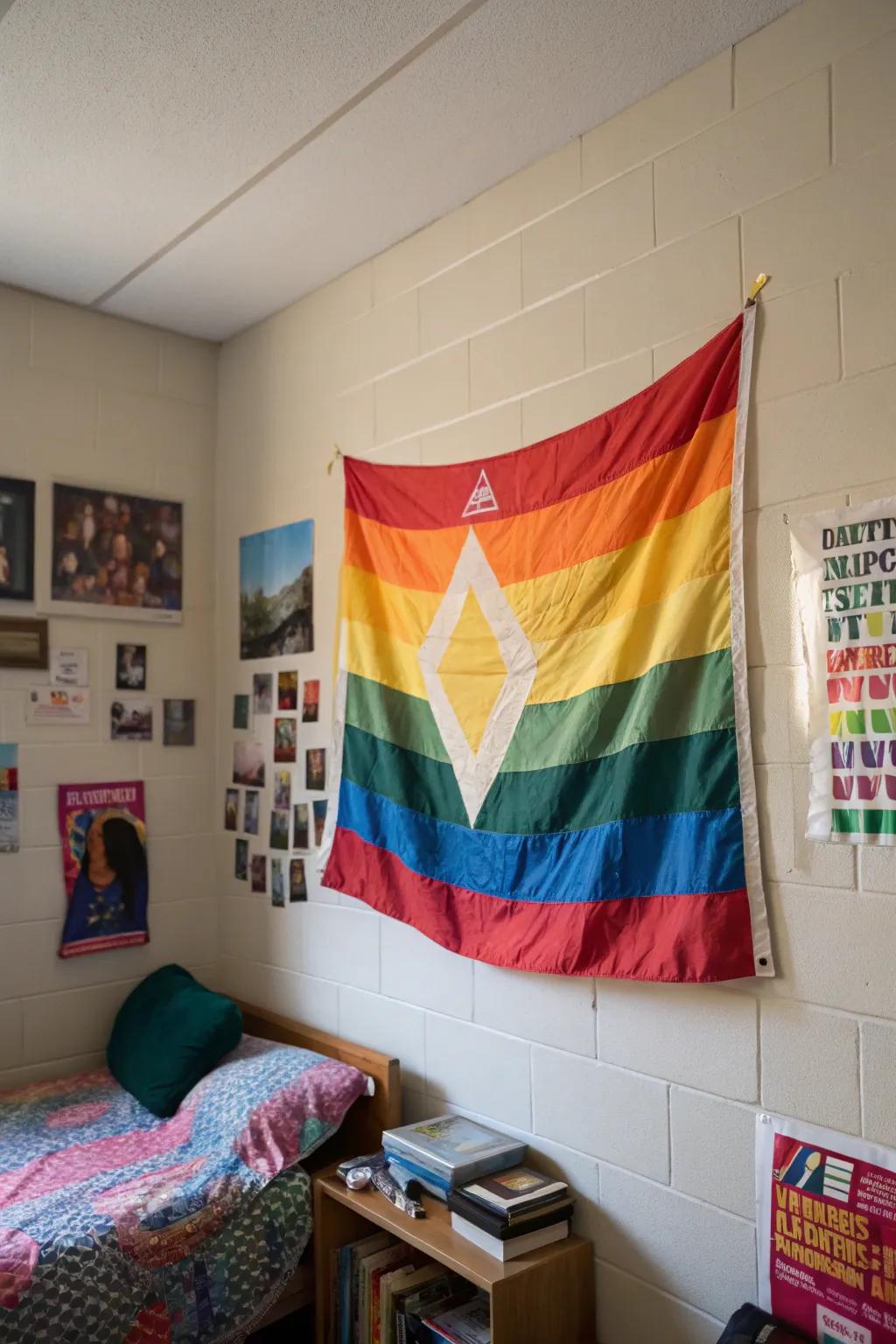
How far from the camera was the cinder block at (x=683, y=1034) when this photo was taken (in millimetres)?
1893

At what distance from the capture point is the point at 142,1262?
211 centimetres

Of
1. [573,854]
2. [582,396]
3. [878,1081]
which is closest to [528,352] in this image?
[582,396]

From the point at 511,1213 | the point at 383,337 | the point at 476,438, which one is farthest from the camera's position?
the point at 383,337

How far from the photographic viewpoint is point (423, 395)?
2684 millimetres

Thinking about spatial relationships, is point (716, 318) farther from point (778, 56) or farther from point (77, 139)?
point (77, 139)

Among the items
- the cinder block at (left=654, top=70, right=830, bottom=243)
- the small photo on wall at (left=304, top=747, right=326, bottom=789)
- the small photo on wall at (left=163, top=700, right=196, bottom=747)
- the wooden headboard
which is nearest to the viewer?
the cinder block at (left=654, top=70, right=830, bottom=243)

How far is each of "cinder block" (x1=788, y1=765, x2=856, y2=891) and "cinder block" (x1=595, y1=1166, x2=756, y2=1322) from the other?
2.11 ft

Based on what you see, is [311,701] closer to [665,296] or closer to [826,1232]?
[665,296]

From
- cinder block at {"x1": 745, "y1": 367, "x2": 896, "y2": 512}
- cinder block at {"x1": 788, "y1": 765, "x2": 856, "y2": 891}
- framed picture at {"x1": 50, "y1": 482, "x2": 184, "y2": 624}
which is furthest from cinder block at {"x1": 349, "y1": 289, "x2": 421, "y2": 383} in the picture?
cinder block at {"x1": 788, "y1": 765, "x2": 856, "y2": 891}

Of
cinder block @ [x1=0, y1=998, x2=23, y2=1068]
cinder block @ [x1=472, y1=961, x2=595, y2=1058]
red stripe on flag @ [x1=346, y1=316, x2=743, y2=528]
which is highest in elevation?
red stripe on flag @ [x1=346, y1=316, x2=743, y2=528]

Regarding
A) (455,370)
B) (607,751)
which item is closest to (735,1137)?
(607,751)

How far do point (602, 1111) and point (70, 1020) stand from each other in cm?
172

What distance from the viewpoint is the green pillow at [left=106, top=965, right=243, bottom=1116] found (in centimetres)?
275

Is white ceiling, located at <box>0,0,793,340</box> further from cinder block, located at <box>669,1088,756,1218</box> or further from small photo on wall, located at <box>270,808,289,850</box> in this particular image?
cinder block, located at <box>669,1088,756,1218</box>
